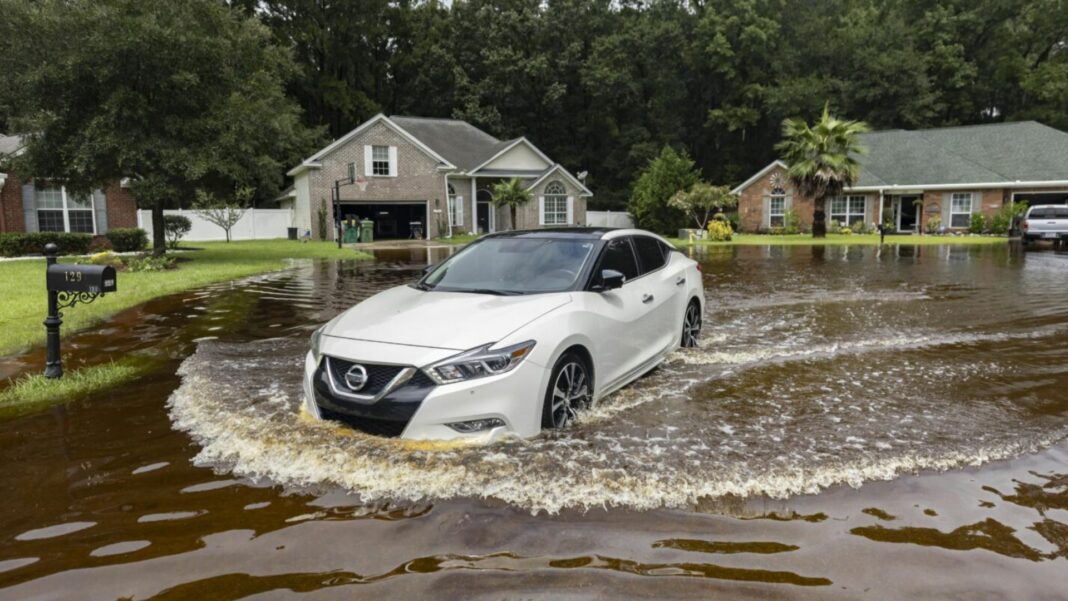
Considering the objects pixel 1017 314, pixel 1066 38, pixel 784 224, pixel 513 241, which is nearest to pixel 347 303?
pixel 513 241

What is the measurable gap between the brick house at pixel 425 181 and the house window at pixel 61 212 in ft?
33.5

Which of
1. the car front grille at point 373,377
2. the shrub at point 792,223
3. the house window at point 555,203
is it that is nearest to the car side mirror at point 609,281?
the car front grille at point 373,377

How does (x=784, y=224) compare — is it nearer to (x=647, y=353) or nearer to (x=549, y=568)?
(x=647, y=353)

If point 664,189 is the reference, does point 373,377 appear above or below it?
below

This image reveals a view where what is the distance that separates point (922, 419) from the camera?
5207 millimetres

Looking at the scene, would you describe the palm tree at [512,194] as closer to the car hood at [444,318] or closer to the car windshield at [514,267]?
the car windshield at [514,267]

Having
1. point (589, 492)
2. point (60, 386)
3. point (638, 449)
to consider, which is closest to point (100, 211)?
point (60, 386)

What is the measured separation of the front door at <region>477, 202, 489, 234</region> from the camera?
39.6m

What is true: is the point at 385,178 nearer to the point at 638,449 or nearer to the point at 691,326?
the point at 691,326

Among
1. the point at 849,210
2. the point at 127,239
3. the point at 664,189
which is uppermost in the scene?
the point at 664,189

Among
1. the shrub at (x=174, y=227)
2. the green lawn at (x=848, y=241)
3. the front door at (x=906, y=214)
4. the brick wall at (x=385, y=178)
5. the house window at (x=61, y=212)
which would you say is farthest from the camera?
the front door at (x=906, y=214)

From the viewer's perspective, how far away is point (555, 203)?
129 feet

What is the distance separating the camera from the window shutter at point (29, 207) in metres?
24.1

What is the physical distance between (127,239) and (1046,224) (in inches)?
1442
